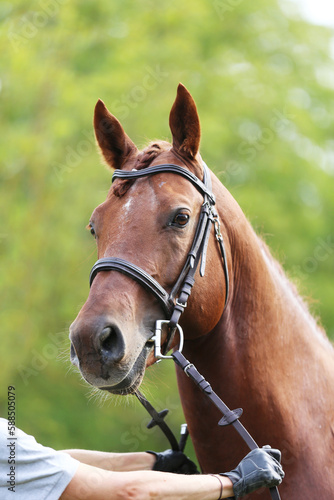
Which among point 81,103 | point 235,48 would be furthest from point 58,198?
point 235,48

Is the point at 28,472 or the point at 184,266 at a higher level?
the point at 184,266

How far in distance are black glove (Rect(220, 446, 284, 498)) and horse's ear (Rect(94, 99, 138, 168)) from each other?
183 cm

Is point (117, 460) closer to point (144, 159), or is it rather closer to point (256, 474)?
point (256, 474)

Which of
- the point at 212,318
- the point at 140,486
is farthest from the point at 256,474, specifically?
the point at 212,318

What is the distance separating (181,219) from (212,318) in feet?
1.86

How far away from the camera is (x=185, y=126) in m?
3.34

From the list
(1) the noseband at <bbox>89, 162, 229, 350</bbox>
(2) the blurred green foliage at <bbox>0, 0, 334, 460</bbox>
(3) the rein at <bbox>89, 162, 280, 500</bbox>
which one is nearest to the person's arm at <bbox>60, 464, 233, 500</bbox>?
(3) the rein at <bbox>89, 162, 280, 500</bbox>

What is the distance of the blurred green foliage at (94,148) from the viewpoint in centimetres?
1207

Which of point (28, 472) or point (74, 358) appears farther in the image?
point (74, 358)

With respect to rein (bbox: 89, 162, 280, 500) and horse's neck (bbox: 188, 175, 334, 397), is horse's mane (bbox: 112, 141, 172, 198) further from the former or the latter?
horse's neck (bbox: 188, 175, 334, 397)

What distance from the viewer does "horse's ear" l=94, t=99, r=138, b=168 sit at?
3.55m

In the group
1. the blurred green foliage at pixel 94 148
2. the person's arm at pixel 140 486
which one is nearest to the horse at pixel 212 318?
the person's arm at pixel 140 486

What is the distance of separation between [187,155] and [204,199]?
287 mm

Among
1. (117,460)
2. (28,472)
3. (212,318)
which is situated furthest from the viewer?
(117,460)
